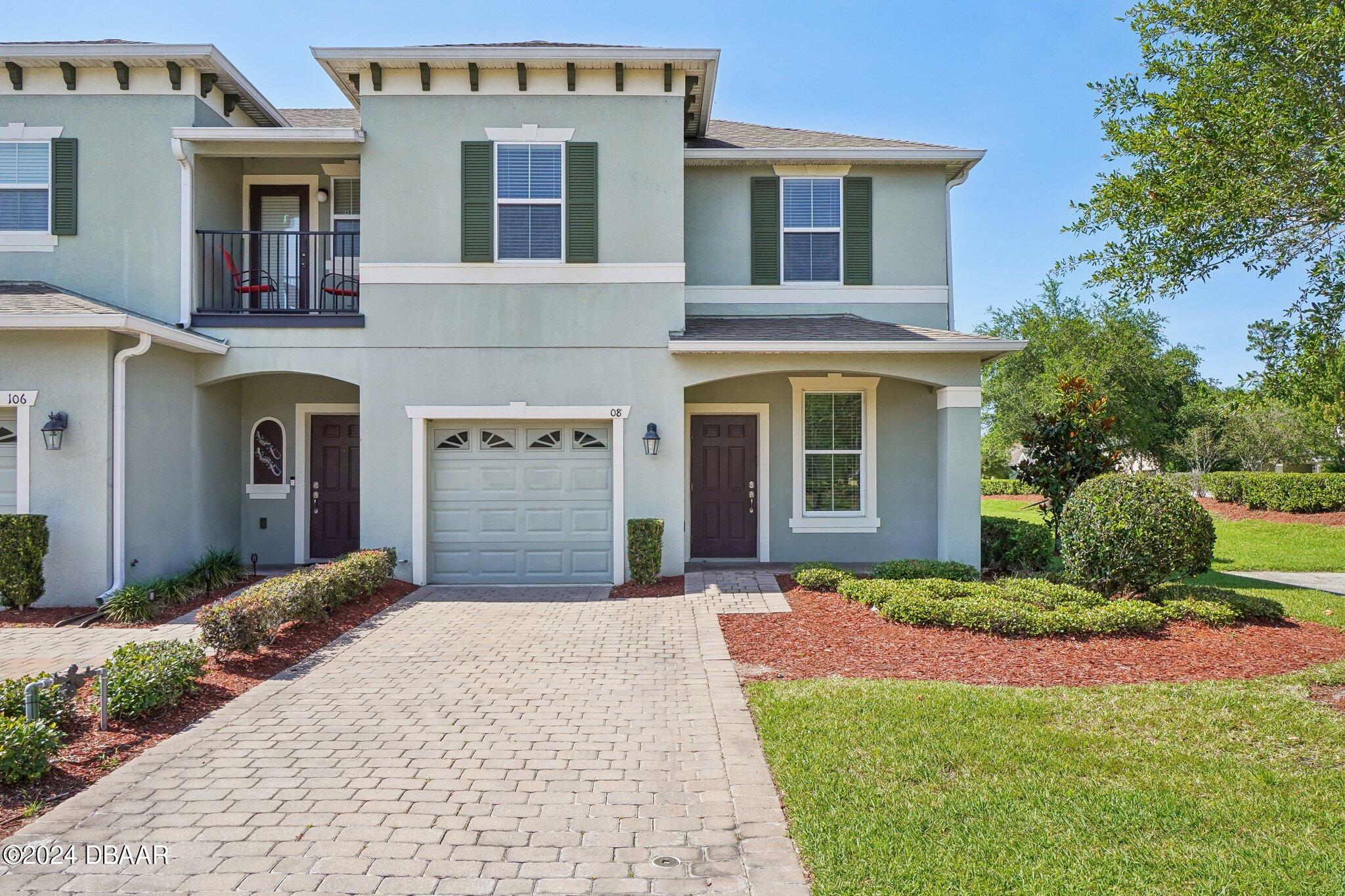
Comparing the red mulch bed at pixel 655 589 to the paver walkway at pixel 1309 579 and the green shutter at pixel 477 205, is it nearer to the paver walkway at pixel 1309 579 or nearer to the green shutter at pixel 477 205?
the green shutter at pixel 477 205

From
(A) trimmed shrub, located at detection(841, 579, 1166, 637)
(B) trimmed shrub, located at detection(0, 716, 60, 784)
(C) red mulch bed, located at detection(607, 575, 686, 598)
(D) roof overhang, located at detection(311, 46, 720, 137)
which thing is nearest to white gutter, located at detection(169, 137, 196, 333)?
(D) roof overhang, located at detection(311, 46, 720, 137)

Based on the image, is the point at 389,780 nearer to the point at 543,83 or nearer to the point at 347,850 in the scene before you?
the point at 347,850

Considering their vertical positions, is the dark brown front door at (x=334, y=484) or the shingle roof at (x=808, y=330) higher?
the shingle roof at (x=808, y=330)

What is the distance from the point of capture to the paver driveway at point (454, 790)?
3.46 meters

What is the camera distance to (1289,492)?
22.2 m

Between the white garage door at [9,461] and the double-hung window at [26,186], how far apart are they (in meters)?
3.03

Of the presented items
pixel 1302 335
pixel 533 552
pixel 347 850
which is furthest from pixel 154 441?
pixel 1302 335

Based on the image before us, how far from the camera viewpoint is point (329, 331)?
10867 mm

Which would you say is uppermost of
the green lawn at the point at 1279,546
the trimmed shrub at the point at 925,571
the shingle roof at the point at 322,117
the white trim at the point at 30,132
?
the shingle roof at the point at 322,117

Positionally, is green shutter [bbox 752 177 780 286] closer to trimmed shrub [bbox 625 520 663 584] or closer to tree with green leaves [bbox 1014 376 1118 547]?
trimmed shrub [bbox 625 520 663 584]

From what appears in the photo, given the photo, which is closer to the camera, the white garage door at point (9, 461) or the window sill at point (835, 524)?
the white garage door at point (9, 461)

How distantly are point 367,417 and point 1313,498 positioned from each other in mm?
24265

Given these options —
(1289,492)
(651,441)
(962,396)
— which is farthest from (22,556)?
(1289,492)

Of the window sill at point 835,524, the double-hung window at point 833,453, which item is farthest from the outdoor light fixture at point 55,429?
the double-hung window at point 833,453
